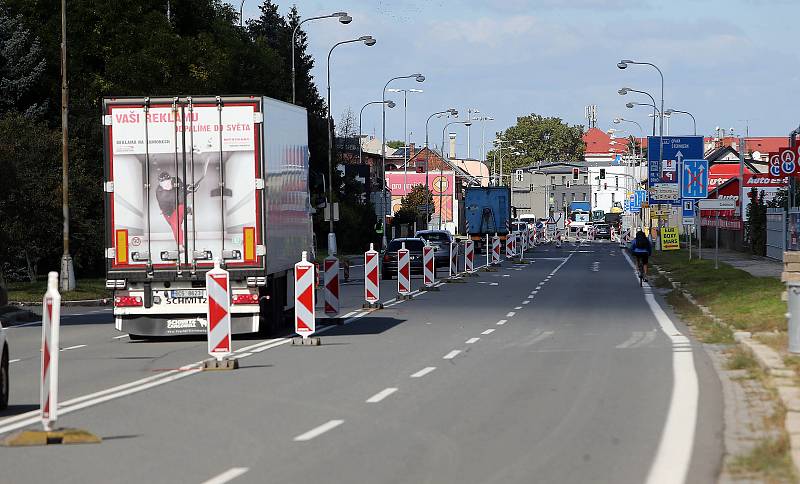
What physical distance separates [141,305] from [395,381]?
744 cm

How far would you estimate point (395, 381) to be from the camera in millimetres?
15578

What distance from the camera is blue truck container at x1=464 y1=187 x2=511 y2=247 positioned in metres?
87.9

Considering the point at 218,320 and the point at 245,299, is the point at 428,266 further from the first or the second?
the point at 218,320

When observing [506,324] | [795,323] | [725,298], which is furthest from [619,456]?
[725,298]

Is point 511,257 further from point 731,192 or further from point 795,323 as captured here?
point 795,323

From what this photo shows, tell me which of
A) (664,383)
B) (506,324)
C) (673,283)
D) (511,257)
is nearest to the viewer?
(664,383)

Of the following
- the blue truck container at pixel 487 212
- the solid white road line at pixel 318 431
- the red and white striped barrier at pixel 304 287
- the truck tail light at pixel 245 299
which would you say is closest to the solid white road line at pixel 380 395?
the solid white road line at pixel 318 431

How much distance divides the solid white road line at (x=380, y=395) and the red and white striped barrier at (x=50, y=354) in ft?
11.2

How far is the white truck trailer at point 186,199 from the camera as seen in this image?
21.6m

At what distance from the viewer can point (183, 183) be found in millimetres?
21719

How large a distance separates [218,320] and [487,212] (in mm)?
70831

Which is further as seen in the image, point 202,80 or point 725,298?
point 202,80

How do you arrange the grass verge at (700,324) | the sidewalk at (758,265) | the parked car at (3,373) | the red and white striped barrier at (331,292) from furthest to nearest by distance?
the sidewalk at (758,265)
the red and white striped barrier at (331,292)
the grass verge at (700,324)
the parked car at (3,373)

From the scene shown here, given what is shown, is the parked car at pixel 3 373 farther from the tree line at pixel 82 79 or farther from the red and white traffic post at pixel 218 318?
the tree line at pixel 82 79
